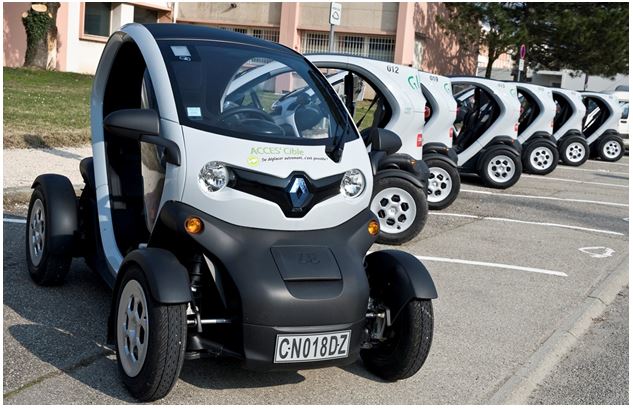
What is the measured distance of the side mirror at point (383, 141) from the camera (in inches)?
199

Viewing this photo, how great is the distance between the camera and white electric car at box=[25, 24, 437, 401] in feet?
13.0

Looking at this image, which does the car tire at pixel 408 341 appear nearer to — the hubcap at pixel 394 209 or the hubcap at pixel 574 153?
the hubcap at pixel 394 209

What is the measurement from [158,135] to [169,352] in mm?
1125

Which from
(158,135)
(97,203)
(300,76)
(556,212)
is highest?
(300,76)

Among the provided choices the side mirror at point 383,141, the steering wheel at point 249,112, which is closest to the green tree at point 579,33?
the side mirror at point 383,141

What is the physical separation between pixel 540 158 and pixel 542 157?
4cm

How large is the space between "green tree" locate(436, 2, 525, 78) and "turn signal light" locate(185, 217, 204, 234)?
100 feet

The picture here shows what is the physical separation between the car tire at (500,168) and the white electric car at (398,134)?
424 centimetres

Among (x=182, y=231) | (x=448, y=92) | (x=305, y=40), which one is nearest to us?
(x=182, y=231)

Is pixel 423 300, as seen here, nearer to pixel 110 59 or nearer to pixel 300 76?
pixel 300 76

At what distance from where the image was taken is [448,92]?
11.3 m

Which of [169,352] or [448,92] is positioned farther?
[448,92]

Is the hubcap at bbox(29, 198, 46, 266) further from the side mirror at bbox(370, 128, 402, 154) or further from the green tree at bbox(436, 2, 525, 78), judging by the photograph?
the green tree at bbox(436, 2, 525, 78)


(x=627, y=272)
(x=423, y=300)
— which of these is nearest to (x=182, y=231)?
(x=423, y=300)
